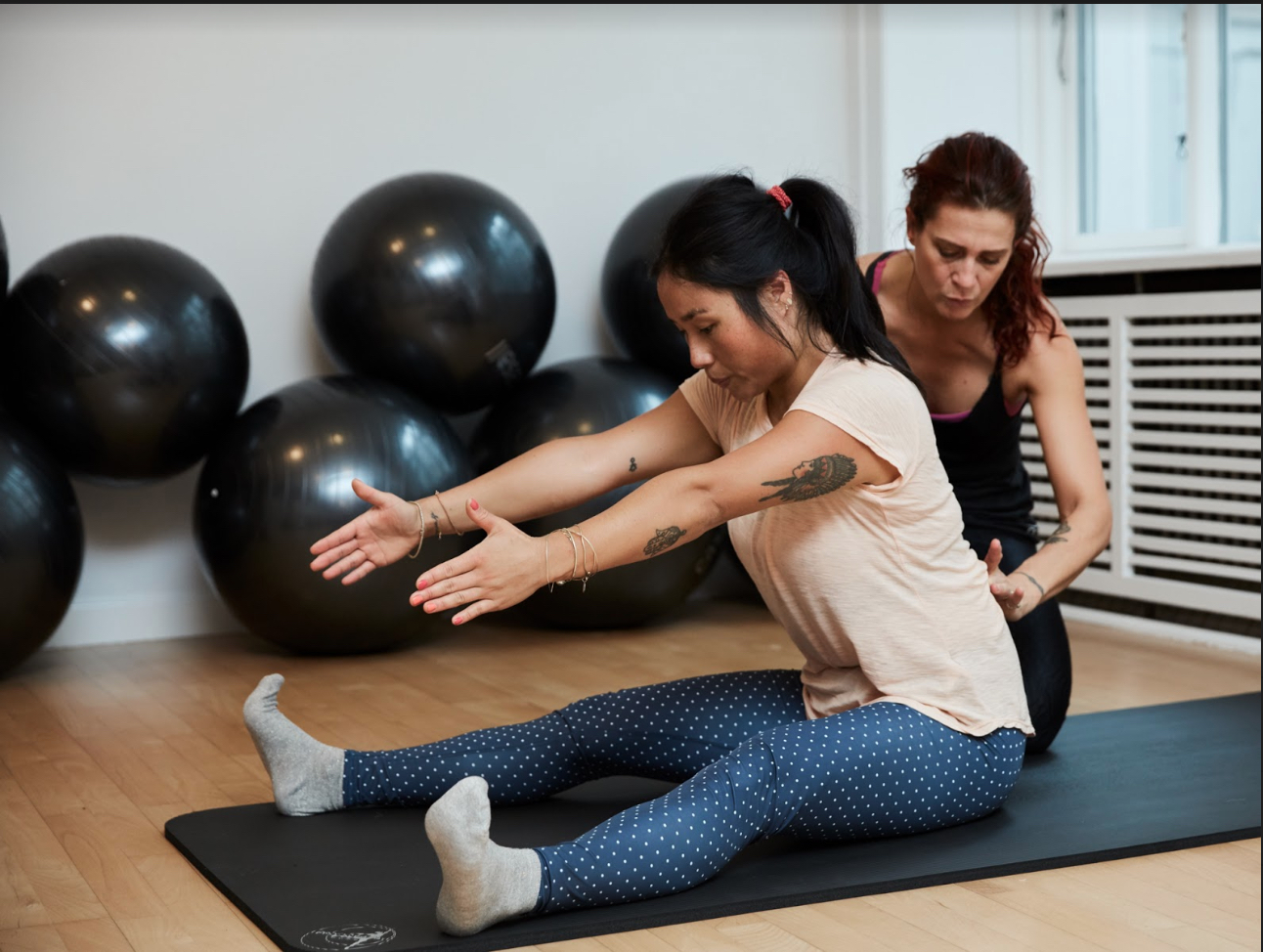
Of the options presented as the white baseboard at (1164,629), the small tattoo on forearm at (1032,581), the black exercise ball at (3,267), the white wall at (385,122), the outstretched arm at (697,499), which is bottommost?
the white baseboard at (1164,629)

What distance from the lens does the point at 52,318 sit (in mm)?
3434

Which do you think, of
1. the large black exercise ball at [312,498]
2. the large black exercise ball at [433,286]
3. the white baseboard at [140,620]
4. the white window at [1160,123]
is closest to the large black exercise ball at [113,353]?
the large black exercise ball at [312,498]

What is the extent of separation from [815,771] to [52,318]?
2.31 meters

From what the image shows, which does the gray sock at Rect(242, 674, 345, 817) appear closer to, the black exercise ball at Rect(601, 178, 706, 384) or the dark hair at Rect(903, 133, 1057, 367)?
the dark hair at Rect(903, 133, 1057, 367)

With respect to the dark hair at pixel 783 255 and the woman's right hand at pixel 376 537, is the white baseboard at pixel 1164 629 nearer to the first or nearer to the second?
the dark hair at pixel 783 255

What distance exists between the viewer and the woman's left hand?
1621 mm

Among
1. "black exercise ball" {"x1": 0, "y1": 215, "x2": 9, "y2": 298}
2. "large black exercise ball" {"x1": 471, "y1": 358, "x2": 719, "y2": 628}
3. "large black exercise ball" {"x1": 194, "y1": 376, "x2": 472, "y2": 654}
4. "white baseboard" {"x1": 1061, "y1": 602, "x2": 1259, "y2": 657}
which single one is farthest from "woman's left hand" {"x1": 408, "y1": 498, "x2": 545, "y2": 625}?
"white baseboard" {"x1": 1061, "y1": 602, "x2": 1259, "y2": 657}

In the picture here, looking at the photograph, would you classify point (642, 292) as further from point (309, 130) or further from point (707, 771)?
point (707, 771)

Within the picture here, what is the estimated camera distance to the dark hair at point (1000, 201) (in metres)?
2.31

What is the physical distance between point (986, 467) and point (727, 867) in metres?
1.03

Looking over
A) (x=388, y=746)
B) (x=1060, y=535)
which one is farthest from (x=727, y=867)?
(x=388, y=746)

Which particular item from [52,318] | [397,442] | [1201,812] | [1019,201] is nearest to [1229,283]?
[1019,201]

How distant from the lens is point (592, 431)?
3.70 meters

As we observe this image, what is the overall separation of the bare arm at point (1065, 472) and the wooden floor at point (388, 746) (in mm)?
455
